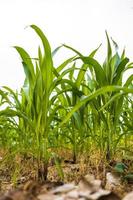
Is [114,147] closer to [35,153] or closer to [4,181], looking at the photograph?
[35,153]

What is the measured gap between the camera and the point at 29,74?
1.44m

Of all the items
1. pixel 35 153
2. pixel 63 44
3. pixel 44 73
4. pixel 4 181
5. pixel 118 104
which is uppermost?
pixel 63 44

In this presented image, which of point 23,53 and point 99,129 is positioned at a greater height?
point 23,53

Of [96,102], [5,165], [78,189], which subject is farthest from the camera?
[5,165]

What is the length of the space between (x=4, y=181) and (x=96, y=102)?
1.60ft

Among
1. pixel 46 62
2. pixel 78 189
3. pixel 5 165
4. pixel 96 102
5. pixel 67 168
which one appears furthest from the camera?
pixel 5 165

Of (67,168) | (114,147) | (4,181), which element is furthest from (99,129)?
(4,181)

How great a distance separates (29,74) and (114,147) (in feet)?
1.51

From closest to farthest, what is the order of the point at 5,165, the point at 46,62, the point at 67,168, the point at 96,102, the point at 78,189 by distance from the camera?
the point at 78,189 < the point at 46,62 < the point at 96,102 < the point at 67,168 < the point at 5,165

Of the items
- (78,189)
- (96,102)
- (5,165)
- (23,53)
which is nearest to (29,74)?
(23,53)

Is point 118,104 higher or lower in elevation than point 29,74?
lower

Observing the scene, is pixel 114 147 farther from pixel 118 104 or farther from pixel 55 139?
pixel 55 139

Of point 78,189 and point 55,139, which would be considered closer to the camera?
point 78,189

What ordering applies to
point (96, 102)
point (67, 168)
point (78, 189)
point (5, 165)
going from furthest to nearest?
point (5, 165), point (67, 168), point (96, 102), point (78, 189)
